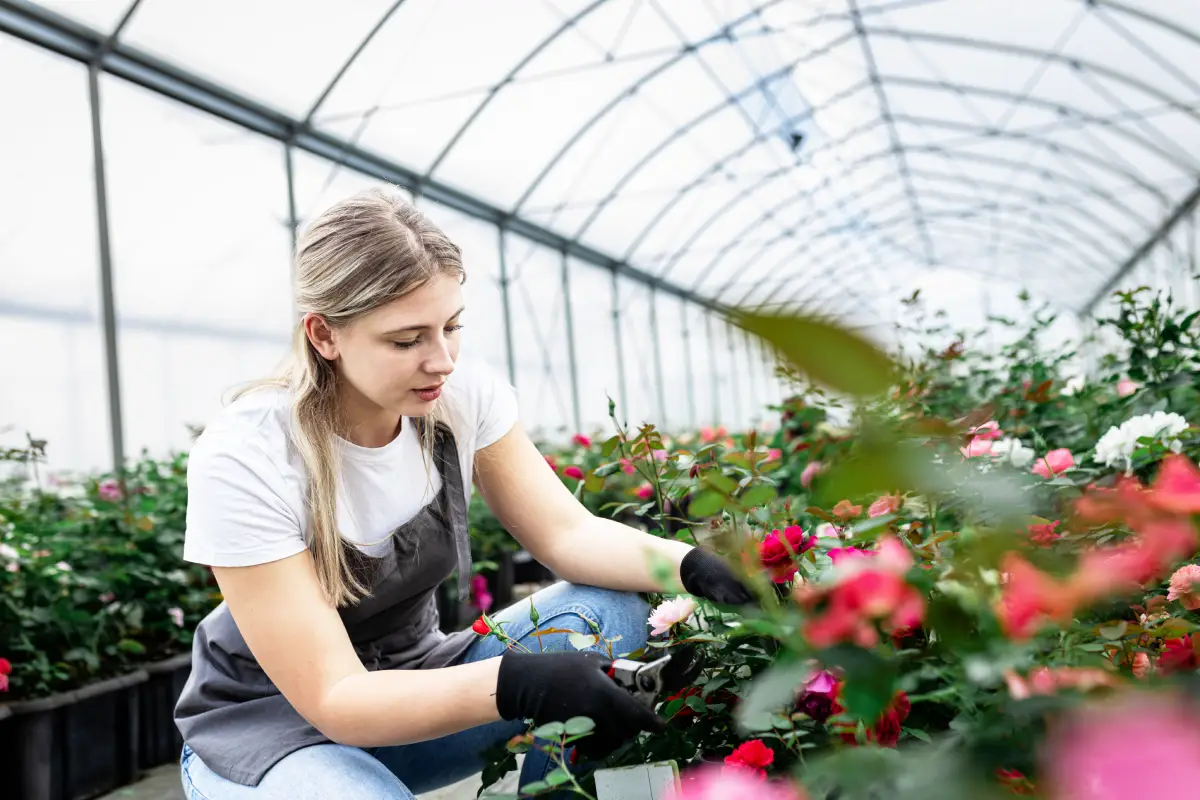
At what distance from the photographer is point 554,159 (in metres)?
7.44

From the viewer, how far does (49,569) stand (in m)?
2.17

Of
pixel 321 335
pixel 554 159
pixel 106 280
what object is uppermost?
pixel 554 159

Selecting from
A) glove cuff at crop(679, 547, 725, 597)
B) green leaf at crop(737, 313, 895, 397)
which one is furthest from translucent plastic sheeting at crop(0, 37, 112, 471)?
green leaf at crop(737, 313, 895, 397)

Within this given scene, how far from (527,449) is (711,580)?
0.48 meters

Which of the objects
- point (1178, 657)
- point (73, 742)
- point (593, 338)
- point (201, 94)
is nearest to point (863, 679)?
point (1178, 657)

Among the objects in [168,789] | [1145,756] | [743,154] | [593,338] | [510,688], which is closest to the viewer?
[1145,756]

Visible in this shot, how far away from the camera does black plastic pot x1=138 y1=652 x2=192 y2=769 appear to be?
2.39m

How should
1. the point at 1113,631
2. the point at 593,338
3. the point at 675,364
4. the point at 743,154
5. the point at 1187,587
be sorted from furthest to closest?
the point at 675,364 < the point at 593,338 < the point at 743,154 < the point at 1187,587 < the point at 1113,631

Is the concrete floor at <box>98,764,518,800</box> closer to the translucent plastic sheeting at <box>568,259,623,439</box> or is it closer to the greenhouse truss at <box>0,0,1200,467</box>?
the greenhouse truss at <box>0,0,1200,467</box>

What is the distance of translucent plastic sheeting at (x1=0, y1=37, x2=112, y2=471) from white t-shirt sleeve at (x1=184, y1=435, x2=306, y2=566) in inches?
124

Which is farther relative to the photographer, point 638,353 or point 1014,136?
point 638,353

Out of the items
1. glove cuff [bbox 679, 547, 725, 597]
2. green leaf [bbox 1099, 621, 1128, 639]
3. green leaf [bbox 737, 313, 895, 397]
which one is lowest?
green leaf [bbox 1099, 621, 1128, 639]

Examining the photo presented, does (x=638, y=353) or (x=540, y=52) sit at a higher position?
(x=540, y=52)

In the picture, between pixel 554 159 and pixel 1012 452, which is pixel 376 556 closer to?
pixel 1012 452
